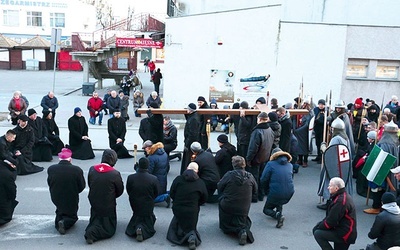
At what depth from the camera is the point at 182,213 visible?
23.6ft

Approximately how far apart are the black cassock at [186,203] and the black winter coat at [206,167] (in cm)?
129

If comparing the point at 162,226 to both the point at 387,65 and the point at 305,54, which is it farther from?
the point at 387,65

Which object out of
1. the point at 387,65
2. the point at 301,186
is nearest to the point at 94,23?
the point at 387,65

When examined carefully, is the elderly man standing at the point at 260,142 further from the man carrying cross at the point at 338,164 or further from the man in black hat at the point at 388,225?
the man in black hat at the point at 388,225

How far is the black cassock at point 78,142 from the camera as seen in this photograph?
498 inches

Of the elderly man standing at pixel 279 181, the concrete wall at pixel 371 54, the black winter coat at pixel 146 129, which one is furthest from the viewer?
the concrete wall at pixel 371 54

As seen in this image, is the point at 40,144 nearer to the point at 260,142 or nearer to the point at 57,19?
the point at 260,142

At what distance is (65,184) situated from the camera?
745 centimetres

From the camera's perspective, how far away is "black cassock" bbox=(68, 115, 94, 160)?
12.6 metres

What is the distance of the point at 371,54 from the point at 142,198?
44.9 feet

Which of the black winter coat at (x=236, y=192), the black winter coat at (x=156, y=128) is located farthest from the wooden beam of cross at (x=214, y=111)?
the black winter coat at (x=236, y=192)

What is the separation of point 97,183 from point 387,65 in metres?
14.8

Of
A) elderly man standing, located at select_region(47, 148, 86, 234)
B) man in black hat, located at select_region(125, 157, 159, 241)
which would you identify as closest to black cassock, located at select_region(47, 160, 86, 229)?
elderly man standing, located at select_region(47, 148, 86, 234)

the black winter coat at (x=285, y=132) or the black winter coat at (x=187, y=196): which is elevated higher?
the black winter coat at (x=285, y=132)
